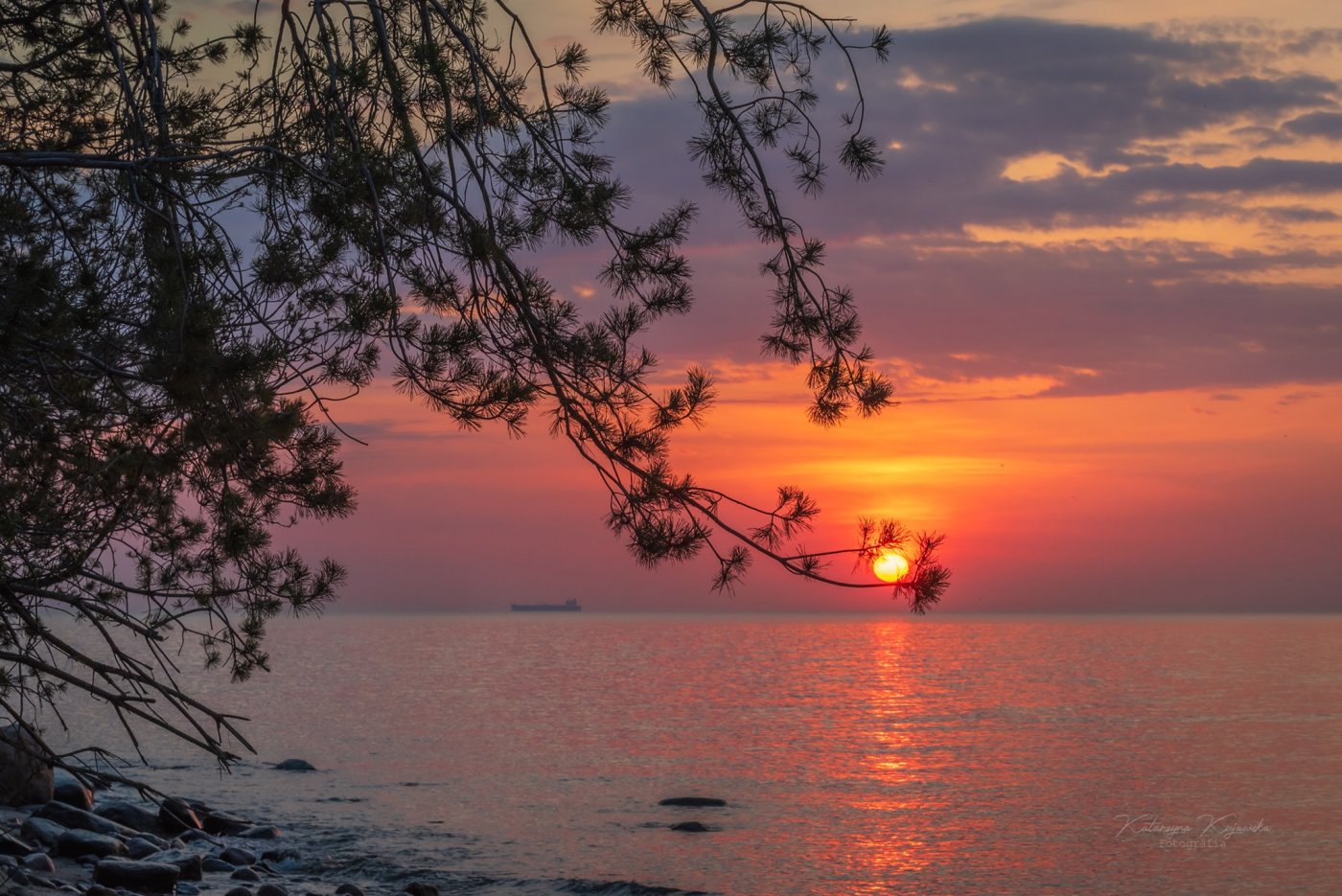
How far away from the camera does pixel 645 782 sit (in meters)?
22.0

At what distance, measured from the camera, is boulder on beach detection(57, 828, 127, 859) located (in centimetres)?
1136

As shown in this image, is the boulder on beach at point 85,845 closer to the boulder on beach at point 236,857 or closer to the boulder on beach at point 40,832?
the boulder on beach at point 40,832

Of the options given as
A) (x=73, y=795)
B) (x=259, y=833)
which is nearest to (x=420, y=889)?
(x=259, y=833)

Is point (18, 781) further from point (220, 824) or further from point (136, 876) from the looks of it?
point (136, 876)

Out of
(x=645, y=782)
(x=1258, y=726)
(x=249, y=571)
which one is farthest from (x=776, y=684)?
(x=249, y=571)

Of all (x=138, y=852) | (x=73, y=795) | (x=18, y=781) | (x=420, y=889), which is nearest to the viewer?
(x=138, y=852)

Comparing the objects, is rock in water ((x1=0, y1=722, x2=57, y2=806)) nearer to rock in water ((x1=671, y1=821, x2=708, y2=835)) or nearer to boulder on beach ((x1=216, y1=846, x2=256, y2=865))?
boulder on beach ((x1=216, y1=846, x2=256, y2=865))

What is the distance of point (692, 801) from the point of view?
19562mm

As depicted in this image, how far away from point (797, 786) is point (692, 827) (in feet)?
17.4

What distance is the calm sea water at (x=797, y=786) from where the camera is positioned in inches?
580

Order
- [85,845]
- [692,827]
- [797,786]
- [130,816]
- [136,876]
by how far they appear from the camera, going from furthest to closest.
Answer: [797,786] < [692,827] < [130,816] < [85,845] < [136,876]

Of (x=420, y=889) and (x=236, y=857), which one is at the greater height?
(x=236, y=857)

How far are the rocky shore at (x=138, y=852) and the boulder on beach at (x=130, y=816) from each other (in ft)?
0.04

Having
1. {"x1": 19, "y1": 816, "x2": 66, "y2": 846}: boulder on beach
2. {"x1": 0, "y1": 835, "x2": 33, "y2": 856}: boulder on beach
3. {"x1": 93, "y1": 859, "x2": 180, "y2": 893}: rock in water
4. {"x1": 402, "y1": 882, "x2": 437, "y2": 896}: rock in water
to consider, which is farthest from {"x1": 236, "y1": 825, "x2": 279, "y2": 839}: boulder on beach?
{"x1": 93, "y1": 859, "x2": 180, "y2": 893}: rock in water
